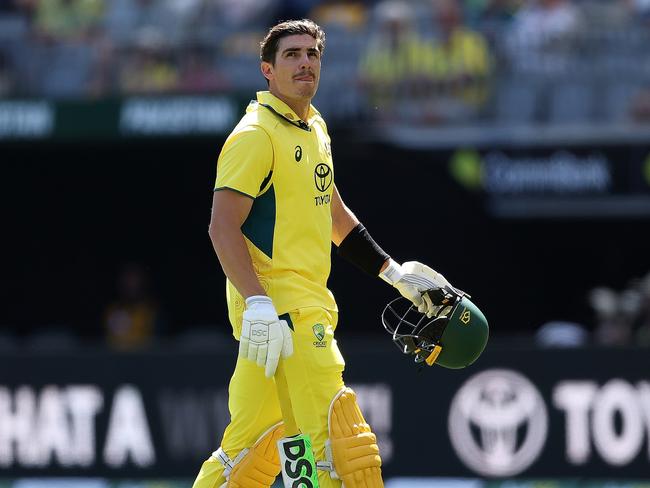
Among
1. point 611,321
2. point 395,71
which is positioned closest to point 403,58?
point 395,71

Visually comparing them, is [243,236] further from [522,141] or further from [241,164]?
[522,141]

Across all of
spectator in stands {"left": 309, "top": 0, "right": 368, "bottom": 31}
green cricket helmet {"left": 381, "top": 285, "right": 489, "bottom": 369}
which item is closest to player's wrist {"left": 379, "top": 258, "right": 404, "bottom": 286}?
green cricket helmet {"left": 381, "top": 285, "right": 489, "bottom": 369}

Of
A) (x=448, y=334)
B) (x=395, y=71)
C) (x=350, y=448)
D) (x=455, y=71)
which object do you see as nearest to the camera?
(x=350, y=448)

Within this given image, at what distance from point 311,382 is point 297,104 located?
3.79 ft

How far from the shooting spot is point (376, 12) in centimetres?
1405

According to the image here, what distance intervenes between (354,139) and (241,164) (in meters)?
7.17

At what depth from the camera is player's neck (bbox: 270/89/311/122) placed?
613 cm

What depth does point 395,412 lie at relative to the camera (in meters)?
10.3

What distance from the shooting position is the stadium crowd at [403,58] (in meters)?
12.8

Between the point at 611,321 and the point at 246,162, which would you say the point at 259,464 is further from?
the point at 611,321

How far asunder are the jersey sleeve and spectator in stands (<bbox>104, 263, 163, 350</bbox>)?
8747 millimetres

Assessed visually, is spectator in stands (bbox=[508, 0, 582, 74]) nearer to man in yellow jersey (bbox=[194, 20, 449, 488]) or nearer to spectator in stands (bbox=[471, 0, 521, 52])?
spectator in stands (bbox=[471, 0, 521, 52])

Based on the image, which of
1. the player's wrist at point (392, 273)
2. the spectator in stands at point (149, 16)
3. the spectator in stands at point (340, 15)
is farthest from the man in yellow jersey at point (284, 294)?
the spectator in stands at point (149, 16)

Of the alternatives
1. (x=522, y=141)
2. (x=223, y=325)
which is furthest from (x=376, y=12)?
(x=223, y=325)
